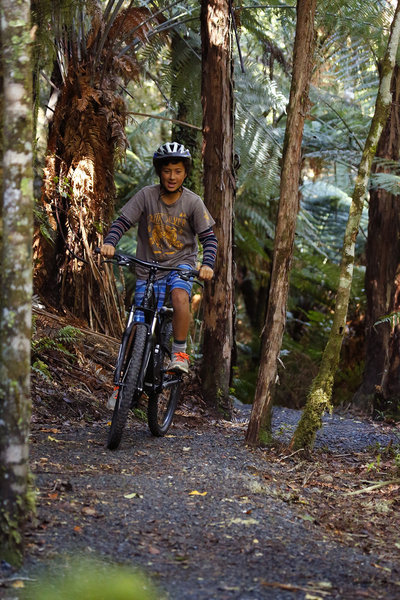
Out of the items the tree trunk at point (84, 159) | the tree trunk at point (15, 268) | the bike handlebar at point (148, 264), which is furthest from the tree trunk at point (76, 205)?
the tree trunk at point (15, 268)

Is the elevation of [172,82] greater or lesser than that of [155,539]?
greater

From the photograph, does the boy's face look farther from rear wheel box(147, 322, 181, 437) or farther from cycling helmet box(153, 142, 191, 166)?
rear wheel box(147, 322, 181, 437)

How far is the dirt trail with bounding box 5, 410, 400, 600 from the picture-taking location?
10.0 feet

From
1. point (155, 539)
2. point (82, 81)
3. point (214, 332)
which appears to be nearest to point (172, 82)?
point (82, 81)

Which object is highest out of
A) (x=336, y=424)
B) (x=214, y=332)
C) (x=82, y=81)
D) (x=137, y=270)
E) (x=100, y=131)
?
(x=82, y=81)

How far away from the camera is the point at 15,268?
301cm

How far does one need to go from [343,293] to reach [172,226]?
4.57ft

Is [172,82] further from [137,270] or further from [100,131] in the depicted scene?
[137,270]

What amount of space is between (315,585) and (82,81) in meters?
5.83

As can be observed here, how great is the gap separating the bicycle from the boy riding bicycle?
118 millimetres

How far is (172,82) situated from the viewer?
9242 mm

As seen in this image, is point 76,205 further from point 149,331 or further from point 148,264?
point 149,331

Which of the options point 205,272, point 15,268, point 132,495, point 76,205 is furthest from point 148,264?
point 76,205

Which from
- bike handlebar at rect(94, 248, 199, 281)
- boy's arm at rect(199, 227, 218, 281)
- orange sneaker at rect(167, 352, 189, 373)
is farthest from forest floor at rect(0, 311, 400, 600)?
boy's arm at rect(199, 227, 218, 281)
